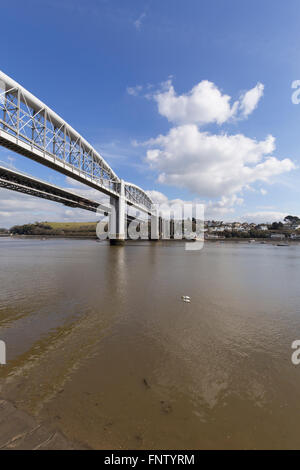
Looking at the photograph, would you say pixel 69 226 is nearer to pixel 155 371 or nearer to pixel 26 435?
pixel 155 371

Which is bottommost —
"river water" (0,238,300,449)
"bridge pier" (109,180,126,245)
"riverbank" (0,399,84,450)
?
"river water" (0,238,300,449)

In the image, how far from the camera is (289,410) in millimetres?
3629

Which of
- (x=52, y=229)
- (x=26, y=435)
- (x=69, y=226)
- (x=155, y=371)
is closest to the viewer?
(x=26, y=435)

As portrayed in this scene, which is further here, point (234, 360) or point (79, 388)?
point (234, 360)

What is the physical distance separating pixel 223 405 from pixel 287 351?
337cm

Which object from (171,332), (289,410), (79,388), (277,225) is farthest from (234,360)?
(277,225)

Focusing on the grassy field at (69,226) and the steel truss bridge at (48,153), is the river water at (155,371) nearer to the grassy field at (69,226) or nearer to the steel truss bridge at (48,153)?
the steel truss bridge at (48,153)

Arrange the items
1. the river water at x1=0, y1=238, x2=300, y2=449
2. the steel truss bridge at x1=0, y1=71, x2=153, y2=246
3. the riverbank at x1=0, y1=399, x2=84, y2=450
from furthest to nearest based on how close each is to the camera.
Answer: the steel truss bridge at x1=0, y1=71, x2=153, y2=246 < the river water at x1=0, y1=238, x2=300, y2=449 < the riverbank at x1=0, y1=399, x2=84, y2=450

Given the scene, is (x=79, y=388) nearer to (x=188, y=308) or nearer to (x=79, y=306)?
(x=79, y=306)

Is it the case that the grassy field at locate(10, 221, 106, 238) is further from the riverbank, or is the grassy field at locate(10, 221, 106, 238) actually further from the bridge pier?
the riverbank

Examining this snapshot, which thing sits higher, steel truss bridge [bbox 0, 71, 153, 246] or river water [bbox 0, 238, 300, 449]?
steel truss bridge [bbox 0, 71, 153, 246]

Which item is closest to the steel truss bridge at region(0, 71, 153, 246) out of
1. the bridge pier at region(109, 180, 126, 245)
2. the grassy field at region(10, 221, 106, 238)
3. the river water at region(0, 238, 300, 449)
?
the bridge pier at region(109, 180, 126, 245)

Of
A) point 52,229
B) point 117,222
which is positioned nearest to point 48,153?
point 117,222

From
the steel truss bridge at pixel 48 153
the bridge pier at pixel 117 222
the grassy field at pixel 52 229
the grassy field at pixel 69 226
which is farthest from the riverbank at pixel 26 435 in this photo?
the grassy field at pixel 69 226
